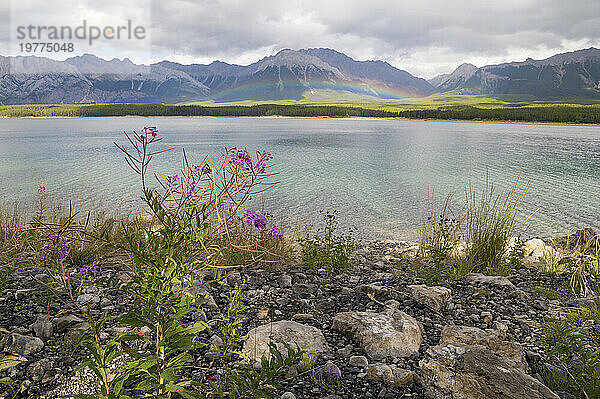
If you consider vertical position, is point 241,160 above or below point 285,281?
above

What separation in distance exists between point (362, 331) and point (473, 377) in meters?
1.38

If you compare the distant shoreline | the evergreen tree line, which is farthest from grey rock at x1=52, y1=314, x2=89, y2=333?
the evergreen tree line

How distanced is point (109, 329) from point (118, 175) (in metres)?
20.9

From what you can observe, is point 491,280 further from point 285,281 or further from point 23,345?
point 23,345

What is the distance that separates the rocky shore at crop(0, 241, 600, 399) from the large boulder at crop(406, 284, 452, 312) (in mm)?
14

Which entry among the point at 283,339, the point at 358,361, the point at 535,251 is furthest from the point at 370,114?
the point at 358,361

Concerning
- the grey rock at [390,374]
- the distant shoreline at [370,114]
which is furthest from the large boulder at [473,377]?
the distant shoreline at [370,114]

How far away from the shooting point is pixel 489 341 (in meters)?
4.04

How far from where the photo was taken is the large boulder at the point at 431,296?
17.6 ft

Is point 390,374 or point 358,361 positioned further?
point 358,361

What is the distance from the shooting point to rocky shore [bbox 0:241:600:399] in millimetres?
3359

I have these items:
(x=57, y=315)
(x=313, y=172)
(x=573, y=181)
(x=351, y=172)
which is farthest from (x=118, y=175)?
(x=573, y=181)

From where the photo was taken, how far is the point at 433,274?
652 cm

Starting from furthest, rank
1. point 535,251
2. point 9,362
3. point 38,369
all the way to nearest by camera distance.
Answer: point 535,251
point 38,369
point 9,362
